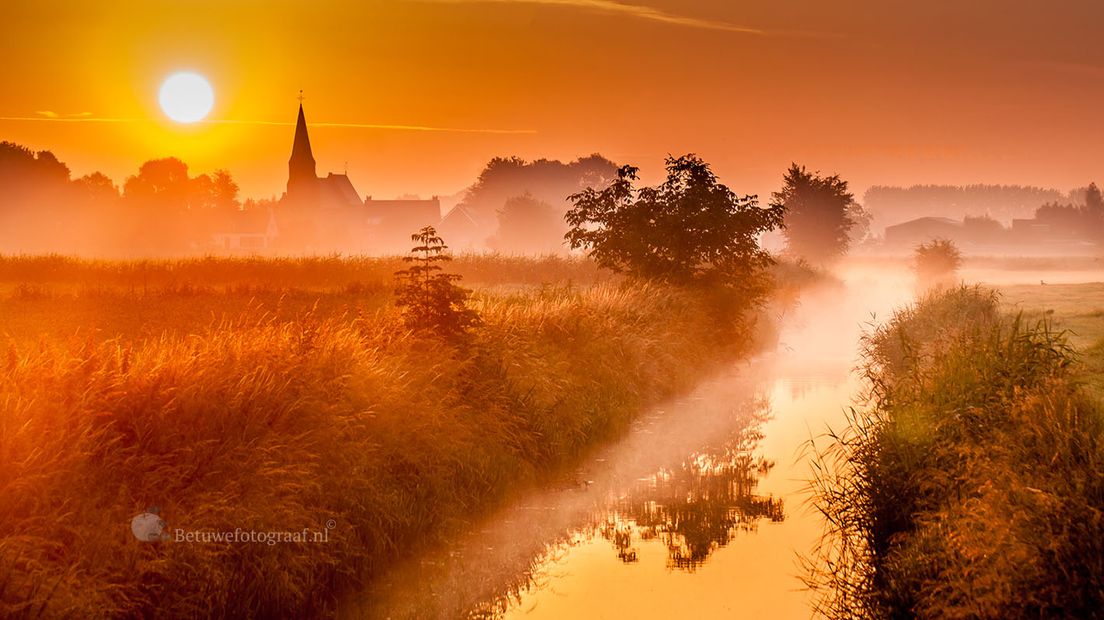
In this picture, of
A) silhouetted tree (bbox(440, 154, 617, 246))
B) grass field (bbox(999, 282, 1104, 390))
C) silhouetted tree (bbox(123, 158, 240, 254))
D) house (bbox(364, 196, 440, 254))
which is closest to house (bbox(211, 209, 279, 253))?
silhouetted tree (bbox(123, 158, 240, 254))

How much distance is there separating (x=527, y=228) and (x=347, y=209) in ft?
96.3

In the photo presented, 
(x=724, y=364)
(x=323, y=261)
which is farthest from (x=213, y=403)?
(x=323, y=261)

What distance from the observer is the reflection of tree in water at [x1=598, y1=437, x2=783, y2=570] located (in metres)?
11.7

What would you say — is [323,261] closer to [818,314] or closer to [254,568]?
[818,314]

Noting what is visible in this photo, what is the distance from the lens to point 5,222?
3275 inches

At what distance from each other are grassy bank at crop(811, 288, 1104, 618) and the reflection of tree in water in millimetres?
1356

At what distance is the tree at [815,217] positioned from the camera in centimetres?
7531

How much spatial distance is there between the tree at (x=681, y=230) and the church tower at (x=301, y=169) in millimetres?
93433

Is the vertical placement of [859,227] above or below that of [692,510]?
above

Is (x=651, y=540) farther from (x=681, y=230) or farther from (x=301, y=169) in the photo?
(x=301, y=169)

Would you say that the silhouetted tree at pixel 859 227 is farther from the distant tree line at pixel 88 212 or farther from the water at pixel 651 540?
the water at pixel 651 540

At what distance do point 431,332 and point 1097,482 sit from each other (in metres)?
9.11

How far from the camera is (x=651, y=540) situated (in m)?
→ 11.9

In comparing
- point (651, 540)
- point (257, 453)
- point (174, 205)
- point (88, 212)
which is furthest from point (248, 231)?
point (257, 453)
